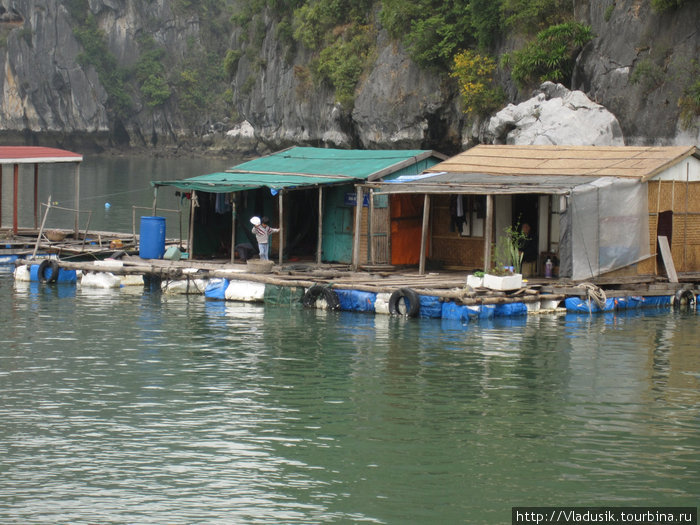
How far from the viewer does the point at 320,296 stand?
72.7 feet

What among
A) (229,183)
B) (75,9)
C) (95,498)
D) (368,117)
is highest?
(75,9)

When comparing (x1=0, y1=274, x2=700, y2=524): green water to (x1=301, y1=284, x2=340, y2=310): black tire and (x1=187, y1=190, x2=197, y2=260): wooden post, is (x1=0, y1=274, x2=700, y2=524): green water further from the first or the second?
(x1=187, y1=190, x2=197, y2=260): wooden post

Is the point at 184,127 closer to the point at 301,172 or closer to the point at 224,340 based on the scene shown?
the point at 301,172

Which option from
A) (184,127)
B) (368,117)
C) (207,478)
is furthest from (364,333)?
(184,127)

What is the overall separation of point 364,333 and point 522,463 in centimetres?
796

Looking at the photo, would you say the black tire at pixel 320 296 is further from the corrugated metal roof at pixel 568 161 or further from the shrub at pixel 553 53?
the shrub at pixel 553 53

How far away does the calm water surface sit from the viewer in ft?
35.2

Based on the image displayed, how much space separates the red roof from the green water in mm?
10227

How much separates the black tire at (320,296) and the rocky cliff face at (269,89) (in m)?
14.0

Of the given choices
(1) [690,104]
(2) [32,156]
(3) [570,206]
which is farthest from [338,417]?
(1) [690,104]

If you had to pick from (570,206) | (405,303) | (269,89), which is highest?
(269,89)

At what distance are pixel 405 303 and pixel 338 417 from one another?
762 centimetres

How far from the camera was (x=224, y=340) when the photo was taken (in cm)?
1881

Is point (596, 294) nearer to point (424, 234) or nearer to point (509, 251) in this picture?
point (509, 251)
